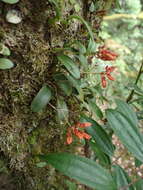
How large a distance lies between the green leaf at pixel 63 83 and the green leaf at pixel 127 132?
0.19 meters

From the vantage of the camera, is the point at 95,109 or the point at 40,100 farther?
the point at 95,109

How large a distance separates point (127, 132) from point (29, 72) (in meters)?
0.47

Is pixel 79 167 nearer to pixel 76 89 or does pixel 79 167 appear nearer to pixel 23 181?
pixel 76 89

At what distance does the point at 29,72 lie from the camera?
3.36ft

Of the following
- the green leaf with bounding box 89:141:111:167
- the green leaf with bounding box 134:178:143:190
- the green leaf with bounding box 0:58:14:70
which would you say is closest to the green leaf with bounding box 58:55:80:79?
the green leaf with bounding box 0:58:14:70

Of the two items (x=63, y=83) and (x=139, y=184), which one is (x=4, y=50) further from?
(x=139, y=184)

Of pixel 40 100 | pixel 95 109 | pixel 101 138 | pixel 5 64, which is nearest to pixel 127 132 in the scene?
pixel 101 138

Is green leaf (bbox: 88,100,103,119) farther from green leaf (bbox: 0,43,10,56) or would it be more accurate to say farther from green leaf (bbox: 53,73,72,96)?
green leaf (bbox: 0,43,10,56)

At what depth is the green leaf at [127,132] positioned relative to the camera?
0.91 meters

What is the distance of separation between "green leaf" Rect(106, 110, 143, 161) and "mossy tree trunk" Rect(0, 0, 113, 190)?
0.92 ft

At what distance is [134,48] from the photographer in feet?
13.5

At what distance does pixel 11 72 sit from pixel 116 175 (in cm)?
58

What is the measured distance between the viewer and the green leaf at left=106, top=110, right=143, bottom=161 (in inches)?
35.9

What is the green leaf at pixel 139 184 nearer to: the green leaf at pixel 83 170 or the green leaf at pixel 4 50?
the green leaf at pixel 83 170
